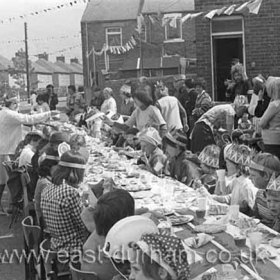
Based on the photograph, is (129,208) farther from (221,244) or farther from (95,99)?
(95,99)

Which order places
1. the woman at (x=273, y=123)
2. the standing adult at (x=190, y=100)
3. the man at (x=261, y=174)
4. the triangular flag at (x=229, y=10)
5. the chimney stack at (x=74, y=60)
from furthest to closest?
the chimney stack at (x=74, y=60)
the triangular flag at (x=229, y=10)
the standing adult at (x=190, y=100)
the woman at (x=273, y=123)
the man at (x=261, y=174)

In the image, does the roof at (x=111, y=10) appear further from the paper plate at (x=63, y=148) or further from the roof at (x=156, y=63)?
the paper plate at (x=63, y=148)

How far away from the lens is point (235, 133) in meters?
8.29

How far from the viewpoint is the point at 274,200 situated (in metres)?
4.62

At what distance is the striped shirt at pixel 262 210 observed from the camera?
4.77 meters

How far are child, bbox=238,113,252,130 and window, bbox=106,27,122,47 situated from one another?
2732cm

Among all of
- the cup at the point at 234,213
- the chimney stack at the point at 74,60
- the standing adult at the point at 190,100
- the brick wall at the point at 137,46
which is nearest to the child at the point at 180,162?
the cup at the point at 234,213

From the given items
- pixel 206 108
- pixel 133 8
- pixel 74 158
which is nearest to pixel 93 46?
pixel 133 8

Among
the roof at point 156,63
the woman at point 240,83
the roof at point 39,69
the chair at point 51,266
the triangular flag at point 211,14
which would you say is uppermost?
the roof at point 39,69

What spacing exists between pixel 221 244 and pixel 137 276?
1205 mm

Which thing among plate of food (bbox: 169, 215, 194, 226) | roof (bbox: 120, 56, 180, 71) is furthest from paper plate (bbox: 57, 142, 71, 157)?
roof (bbox: 120, 56, 180, 71)

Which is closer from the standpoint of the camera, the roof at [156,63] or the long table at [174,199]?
the long table at [174,199]

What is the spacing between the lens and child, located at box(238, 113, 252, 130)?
967cm

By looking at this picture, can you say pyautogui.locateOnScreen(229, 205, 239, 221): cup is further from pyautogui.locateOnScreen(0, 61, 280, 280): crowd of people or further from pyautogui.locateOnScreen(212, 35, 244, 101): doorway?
pyautogui.locateOnScreen(212, 35, 244, 101): doorway
